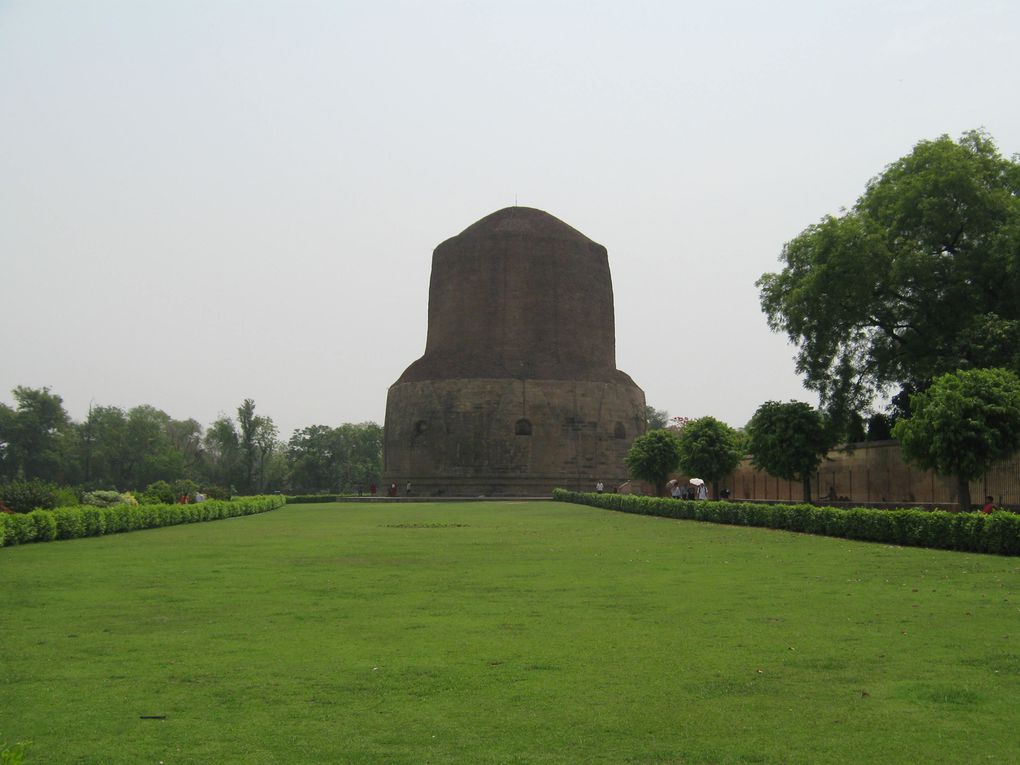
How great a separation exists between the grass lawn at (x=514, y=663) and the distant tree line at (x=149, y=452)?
5077cm

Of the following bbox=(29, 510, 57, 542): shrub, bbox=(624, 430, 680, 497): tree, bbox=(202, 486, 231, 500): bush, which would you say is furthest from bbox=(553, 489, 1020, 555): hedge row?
bbox=(202, 486, 231, 500): bush

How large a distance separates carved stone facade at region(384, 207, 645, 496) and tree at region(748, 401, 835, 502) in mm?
18727

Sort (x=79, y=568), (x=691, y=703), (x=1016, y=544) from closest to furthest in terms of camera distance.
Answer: (x=691, y=703) < (x=79, y=568) < (x=1016, y=544)

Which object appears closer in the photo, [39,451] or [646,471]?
[646,471]

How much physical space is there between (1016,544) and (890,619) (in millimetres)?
6465

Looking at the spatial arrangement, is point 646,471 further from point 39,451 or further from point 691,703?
point 39,451

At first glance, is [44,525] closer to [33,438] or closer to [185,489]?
[185,489]

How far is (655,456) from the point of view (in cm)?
3503

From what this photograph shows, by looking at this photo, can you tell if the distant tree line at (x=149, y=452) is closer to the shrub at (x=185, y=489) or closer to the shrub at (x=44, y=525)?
the shrub at (x=185, y=489)

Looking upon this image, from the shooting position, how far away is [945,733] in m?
4.48

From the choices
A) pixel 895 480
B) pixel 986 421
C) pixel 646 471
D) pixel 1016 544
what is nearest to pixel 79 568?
pixel 1016 544

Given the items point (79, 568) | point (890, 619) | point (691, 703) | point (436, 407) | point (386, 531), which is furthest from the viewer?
point (436, 407)

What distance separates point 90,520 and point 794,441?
16.4 m

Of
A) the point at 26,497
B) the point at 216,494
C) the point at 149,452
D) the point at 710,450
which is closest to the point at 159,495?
the point at 216,494
